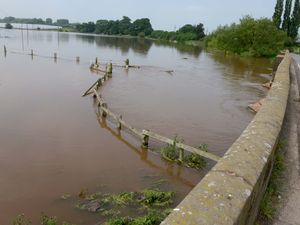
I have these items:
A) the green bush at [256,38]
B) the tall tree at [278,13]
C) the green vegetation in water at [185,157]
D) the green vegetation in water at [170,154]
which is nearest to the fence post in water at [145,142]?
the green vegetation in water at [185,157]

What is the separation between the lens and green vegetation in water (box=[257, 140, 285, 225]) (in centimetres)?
415

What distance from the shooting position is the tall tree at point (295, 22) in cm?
6881

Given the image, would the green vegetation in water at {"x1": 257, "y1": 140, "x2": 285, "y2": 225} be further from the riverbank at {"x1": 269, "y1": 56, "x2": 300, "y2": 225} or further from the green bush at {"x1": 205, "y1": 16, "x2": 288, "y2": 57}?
the green bush at {"x1": 205, "y1": 16, "x2": 288, "y2": 57}

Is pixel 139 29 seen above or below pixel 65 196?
above

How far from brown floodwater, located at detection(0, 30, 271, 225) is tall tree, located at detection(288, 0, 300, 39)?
5156cm

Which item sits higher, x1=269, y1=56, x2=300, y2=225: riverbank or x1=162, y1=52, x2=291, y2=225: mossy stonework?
x1=162, y1=52, x2=291, y2=225: mossy stonework

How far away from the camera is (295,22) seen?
70750 mm

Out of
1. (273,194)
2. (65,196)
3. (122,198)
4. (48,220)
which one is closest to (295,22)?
(122,198)

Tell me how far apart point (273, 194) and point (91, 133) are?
10054 millimetres

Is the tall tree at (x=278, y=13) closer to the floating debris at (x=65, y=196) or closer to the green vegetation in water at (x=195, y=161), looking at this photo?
the green vegetation in water at (x=195, y=161)

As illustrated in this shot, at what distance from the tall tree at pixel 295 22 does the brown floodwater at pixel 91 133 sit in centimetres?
5156

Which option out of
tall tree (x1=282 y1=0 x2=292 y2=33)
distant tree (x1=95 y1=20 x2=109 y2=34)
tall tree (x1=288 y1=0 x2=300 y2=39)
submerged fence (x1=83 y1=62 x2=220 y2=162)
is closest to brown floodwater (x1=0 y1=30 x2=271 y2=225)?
submerged fence (x1=83 y1=62 x2=220 y2=162)

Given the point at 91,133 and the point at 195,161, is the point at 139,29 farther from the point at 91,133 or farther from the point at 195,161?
the point at 195,161

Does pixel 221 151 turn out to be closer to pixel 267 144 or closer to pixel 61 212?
pixel 61 212
